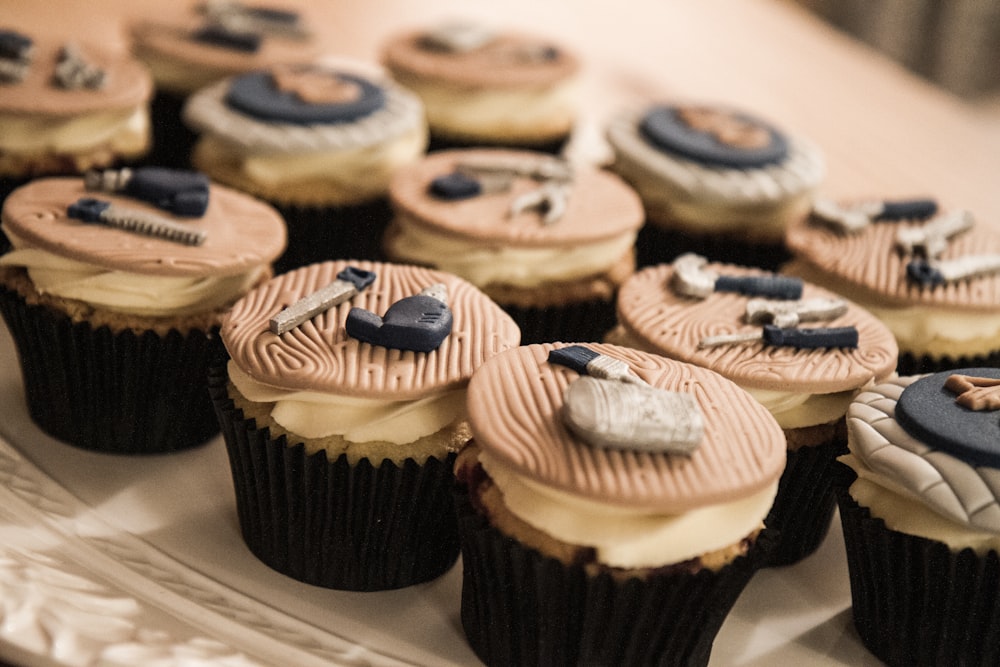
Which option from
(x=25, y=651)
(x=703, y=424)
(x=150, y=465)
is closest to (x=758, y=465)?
(x=703, y=424)

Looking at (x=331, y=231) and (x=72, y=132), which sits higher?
(x=72, y=132)

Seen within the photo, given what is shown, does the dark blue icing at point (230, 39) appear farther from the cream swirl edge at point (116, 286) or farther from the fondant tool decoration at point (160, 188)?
the cream swirl edge at point (116, 286)

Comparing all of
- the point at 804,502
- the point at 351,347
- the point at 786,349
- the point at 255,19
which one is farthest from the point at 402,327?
the point at 255,19

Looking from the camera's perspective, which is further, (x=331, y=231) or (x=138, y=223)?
(x=331, y=231)

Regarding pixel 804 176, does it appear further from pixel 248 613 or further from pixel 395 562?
pixel 248 613

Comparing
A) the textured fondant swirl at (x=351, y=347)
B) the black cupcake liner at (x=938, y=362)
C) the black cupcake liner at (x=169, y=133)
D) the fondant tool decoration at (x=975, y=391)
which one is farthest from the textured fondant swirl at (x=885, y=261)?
the black cupcake liner at (x=169, y=133)

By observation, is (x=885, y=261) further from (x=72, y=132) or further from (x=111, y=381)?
(x=72, y=132)
